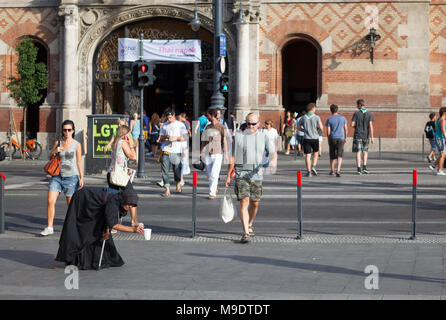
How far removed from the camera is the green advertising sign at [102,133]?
2062 centimetres

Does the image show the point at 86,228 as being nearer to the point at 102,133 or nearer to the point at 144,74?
the point at 102,133

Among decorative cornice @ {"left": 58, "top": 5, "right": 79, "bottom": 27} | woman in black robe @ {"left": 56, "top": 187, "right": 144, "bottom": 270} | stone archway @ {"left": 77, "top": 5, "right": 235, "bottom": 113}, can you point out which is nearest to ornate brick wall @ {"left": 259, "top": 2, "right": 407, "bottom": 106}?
stone archway @ {"left": 77, "top": 5, "right": 235, "bottom": 113}

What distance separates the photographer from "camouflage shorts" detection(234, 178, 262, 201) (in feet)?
35.3

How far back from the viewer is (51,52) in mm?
31656

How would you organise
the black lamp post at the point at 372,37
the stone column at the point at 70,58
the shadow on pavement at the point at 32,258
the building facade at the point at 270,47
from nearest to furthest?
the shadow on pavement at the point at 32,258 < the black lamp post at the point at 372,37 < the building facade at the point at 270,47 < the stone column at the point at 70,58

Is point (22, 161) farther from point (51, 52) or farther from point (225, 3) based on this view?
point (225, 3)

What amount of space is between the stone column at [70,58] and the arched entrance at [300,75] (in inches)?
412

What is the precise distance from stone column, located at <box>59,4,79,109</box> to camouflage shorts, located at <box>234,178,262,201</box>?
69.5 feet

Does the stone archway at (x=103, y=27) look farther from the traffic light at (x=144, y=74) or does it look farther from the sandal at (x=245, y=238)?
the sandal at (x=245, y=238)

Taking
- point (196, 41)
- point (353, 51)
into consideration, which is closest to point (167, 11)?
point (196, 41)

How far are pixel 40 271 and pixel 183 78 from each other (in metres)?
31.8

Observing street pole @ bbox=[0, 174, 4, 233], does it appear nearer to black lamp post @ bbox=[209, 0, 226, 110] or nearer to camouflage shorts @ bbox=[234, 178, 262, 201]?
camouflage shorts @ bbox=[234, 178, 262, 201]

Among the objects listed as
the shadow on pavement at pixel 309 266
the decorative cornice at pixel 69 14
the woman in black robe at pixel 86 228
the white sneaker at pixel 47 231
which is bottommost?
the shadow on pavement at pixel 309 266

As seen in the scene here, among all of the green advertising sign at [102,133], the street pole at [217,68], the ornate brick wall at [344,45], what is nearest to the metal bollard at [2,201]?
the green advertising sign at [102,133]
